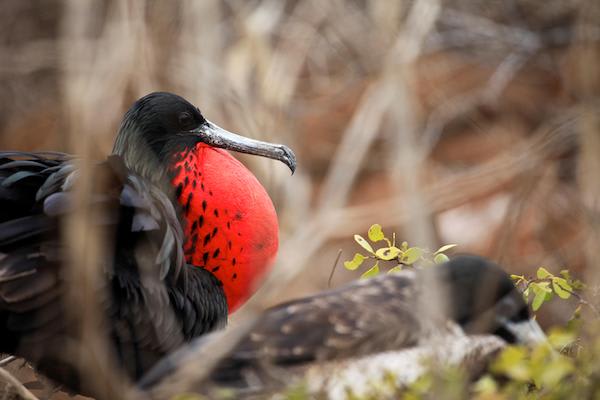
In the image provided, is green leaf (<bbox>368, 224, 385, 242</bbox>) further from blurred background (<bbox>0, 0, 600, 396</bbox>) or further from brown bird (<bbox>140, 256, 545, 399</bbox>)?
blurred background (<bbox>0, 0, 600, 396</bbox>)

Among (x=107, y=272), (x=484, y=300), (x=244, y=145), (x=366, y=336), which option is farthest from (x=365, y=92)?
(x=366, y=336)

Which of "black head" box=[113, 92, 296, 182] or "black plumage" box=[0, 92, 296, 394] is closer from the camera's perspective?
"black plumage" box=[0, 92, 296, 394]

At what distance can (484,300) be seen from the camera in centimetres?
220

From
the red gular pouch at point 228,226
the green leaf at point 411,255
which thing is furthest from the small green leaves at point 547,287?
the red gular pouch at point 228,226

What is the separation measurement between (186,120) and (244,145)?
19 cm

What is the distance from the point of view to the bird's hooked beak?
2986 millimetres

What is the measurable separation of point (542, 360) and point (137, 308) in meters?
1.19

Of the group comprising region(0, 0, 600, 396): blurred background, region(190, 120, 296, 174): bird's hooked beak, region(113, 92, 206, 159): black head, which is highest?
region(113, 92, 206, 159): black head

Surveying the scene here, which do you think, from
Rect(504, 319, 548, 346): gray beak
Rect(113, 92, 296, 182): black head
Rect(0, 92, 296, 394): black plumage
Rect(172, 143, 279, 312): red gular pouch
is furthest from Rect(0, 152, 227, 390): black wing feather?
Rect(504, 319, 548, 346): gray beak

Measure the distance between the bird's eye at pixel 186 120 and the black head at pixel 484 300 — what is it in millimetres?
1106

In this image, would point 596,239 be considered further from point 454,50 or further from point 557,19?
point 454,50

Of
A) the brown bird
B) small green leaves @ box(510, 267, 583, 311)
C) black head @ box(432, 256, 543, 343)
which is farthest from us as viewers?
small green leaves @ box(510, 267, 583, 311)

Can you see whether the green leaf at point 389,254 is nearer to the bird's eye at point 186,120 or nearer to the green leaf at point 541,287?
the green leaf at point 541,287

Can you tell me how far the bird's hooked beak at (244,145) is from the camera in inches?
118
